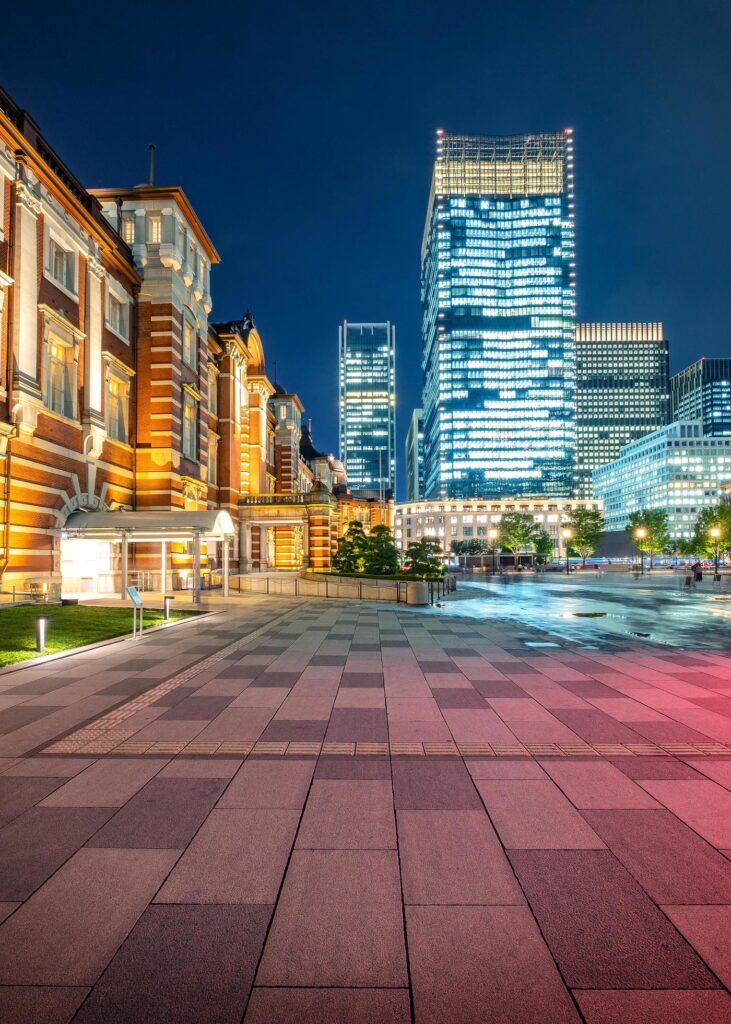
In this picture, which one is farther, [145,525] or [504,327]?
[504,327]

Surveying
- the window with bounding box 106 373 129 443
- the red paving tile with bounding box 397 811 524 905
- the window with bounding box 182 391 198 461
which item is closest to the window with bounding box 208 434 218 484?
the window with bounding box 182 391 198 461

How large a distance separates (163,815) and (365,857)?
1.94 meters

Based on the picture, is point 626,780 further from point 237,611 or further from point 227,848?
point 237,611

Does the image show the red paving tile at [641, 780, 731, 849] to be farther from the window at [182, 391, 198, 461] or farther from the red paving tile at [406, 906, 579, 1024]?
the window at [182, 391, 198, 461]

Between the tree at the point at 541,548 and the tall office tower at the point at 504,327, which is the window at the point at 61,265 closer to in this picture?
the tree at the point at 541,548

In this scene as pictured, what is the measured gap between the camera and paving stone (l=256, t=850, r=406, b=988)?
2.96 meters

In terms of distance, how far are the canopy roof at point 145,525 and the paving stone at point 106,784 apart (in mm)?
20344

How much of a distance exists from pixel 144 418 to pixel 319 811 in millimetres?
30566

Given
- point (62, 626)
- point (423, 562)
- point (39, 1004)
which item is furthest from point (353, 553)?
point (39, 1004)

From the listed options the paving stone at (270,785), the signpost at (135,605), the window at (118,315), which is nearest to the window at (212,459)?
the window at (118,315)

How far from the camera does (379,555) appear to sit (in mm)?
36656

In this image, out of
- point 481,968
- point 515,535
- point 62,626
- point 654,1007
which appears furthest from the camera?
point 515,535

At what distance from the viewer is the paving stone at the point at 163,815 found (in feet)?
14.3

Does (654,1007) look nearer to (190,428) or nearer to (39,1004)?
(39,1004)
